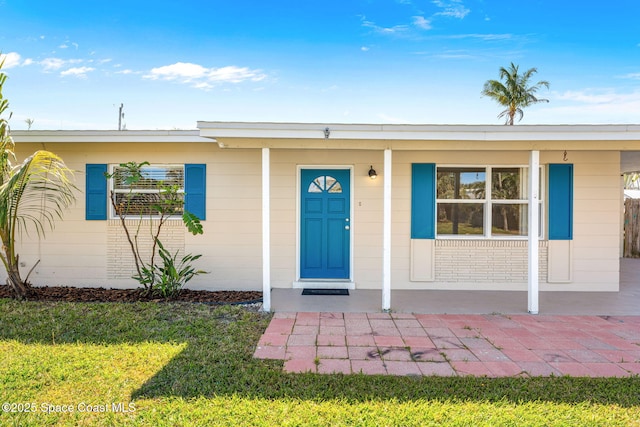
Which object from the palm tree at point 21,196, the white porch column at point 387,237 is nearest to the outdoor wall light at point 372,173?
the white porch column at point 387,237

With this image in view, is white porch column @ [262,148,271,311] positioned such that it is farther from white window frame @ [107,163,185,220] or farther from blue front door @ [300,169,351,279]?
white window frame @ [107,163,185,220]

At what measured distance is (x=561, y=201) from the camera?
6.04 meters

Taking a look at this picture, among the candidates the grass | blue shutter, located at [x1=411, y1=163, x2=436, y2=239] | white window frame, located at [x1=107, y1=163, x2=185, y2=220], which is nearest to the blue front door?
blue shutter, located at [x1=411, y1=163, x2=436, y2=239]

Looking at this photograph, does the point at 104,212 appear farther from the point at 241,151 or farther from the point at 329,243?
the point at 329,243

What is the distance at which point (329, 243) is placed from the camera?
20.6 ft

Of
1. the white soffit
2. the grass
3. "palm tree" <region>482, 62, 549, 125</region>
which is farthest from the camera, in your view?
"palm tree" <region>482, 62, 549, 125</region>

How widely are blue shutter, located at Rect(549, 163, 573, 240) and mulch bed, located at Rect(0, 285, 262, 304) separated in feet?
16.3

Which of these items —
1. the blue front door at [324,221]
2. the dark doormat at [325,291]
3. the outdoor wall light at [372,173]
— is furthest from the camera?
the blue front door at [324,221]

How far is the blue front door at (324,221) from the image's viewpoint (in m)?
6.23

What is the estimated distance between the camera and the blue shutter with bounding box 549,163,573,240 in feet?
19.7

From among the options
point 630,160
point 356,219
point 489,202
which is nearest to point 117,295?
point 356,219

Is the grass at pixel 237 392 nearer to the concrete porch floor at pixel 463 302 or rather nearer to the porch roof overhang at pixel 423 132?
the concrete porch floor at pixel 463 302

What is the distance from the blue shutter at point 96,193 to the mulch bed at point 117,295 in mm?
1230

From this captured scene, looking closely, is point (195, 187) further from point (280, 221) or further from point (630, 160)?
point (630, 160)
